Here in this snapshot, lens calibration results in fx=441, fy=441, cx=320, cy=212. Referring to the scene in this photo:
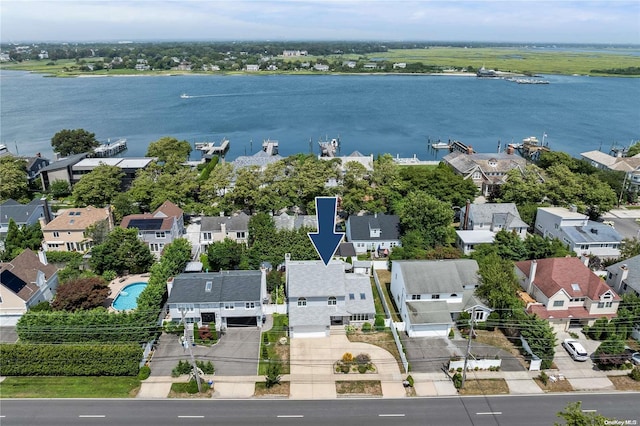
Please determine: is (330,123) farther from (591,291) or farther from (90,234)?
(591,291)

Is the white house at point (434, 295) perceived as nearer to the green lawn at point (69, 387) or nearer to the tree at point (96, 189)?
the green lawn at point (69, 387)

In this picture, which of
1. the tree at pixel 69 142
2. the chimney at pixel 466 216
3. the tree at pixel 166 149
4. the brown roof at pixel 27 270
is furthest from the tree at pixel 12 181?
the chimney at pixel 466 216

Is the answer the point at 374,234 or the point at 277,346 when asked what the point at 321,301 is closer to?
the point at 277,346

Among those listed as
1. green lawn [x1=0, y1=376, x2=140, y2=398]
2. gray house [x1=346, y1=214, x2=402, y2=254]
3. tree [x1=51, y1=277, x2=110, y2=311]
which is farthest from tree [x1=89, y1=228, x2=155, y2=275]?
gray house [x1=346, y1=214, x2=402, y2=254]

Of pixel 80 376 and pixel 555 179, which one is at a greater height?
pixel 555 179

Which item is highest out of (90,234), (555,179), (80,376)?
(555,179)

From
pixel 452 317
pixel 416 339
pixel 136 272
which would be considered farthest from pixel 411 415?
pixel 136 272

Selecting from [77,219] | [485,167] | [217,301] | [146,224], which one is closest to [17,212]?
[77,219]
